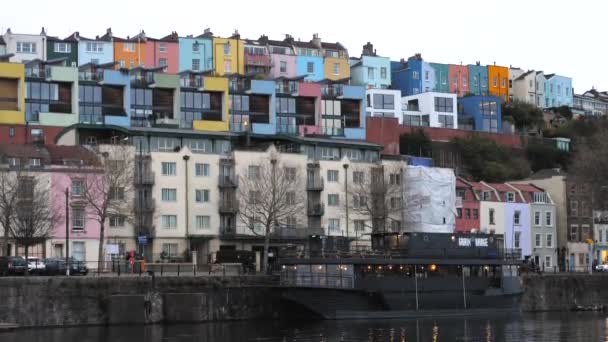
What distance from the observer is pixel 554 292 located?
93.8 m

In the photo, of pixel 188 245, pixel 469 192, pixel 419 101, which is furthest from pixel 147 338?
pixel 419 101

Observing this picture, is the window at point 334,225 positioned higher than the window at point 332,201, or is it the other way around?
the window at point 332,201

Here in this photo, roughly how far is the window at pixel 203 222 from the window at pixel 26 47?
1836 inches

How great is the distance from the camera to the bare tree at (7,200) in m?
83.9

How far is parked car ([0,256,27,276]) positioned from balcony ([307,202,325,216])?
37.1 metres

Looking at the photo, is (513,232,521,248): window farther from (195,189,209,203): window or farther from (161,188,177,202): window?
(161,188,177,202): window

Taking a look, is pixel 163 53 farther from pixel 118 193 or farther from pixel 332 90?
pixel 118 193

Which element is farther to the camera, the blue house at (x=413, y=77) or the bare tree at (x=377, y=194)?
the blue house at (x=413, y=77)

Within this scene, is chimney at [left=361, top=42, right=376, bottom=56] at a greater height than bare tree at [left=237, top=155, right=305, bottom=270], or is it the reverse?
chimney at [left=361, top=42, right=376, bottom=56]

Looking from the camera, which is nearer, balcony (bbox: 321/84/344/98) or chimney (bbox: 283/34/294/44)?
balcony (bbox: 321/84/344/98)

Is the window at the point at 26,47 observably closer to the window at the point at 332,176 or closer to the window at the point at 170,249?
the window at the point at 332,176

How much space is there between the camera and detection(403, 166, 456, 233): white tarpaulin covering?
374 feet

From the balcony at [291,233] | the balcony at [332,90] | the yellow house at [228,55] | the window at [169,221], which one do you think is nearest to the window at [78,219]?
the window at [169,221]

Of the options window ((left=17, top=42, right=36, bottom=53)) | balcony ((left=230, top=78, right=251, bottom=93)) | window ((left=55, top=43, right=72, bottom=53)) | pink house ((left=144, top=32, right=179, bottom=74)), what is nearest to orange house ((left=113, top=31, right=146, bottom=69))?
pink house ((left=144, top=32, right=179, bottom=74))
